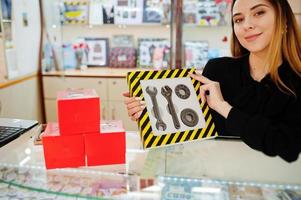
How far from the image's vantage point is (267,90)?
4.26ft

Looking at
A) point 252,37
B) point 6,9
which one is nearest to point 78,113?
point 252,37

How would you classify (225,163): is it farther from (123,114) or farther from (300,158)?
(123,114)

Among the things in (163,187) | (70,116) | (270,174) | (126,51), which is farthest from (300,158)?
(126,51)

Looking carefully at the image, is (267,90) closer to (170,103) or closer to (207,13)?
(170,103)

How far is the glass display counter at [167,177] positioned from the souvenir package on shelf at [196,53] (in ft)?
8.08

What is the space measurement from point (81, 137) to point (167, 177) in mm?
325

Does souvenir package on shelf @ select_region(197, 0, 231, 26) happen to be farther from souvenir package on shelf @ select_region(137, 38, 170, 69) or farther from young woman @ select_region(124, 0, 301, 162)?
young woman @ select_region(124, 0, 301, 162)

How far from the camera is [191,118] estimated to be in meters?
1.20

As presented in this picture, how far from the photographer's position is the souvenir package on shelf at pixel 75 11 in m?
3.87

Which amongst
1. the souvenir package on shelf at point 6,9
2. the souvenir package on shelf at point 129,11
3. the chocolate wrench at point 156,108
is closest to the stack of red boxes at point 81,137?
the chocolate wrench at point 156,108

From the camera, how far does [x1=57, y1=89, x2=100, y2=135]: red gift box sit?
107 cm

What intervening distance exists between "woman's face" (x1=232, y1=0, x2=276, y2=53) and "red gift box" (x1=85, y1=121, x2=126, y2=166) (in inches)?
23.7

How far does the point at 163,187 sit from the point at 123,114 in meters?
2.67

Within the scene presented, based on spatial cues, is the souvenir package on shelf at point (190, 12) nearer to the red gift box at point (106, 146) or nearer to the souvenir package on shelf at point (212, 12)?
the souvenir package on shelf at point (212, 12)
